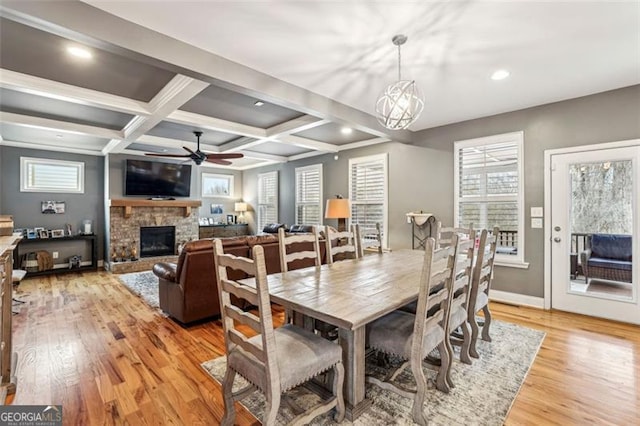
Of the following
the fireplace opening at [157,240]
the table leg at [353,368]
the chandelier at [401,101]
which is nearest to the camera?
the table leg at [353,368]

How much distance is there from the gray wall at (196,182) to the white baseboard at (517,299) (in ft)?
22.5

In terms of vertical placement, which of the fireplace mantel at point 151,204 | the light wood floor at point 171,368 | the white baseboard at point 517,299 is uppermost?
the fireplace mantel at point 151,204

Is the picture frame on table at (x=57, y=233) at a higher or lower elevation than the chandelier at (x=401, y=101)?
lower

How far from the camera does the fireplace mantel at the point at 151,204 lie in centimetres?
620

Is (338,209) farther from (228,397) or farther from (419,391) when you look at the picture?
(228,397)

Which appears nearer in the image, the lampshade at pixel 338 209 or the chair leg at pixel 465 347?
the chair leg at pixel 465 347

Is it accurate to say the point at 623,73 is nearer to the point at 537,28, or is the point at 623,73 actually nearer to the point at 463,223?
the point at 537,28

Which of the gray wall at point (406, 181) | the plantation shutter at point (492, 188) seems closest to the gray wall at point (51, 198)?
the gray wall at point (406, 181)

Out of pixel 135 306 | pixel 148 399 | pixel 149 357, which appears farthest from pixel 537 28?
pixel 135 306

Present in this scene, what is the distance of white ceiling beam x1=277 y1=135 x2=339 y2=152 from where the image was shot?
5543 millimetres

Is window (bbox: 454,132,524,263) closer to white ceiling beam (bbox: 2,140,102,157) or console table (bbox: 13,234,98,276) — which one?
console table (bbox: 13,234,98,276)

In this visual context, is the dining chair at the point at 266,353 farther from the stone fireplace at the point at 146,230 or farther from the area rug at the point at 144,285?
the stone fireplace at the point at 146,230

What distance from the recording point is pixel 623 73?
3.02 metres

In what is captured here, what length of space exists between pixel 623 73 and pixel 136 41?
4.52 meters
